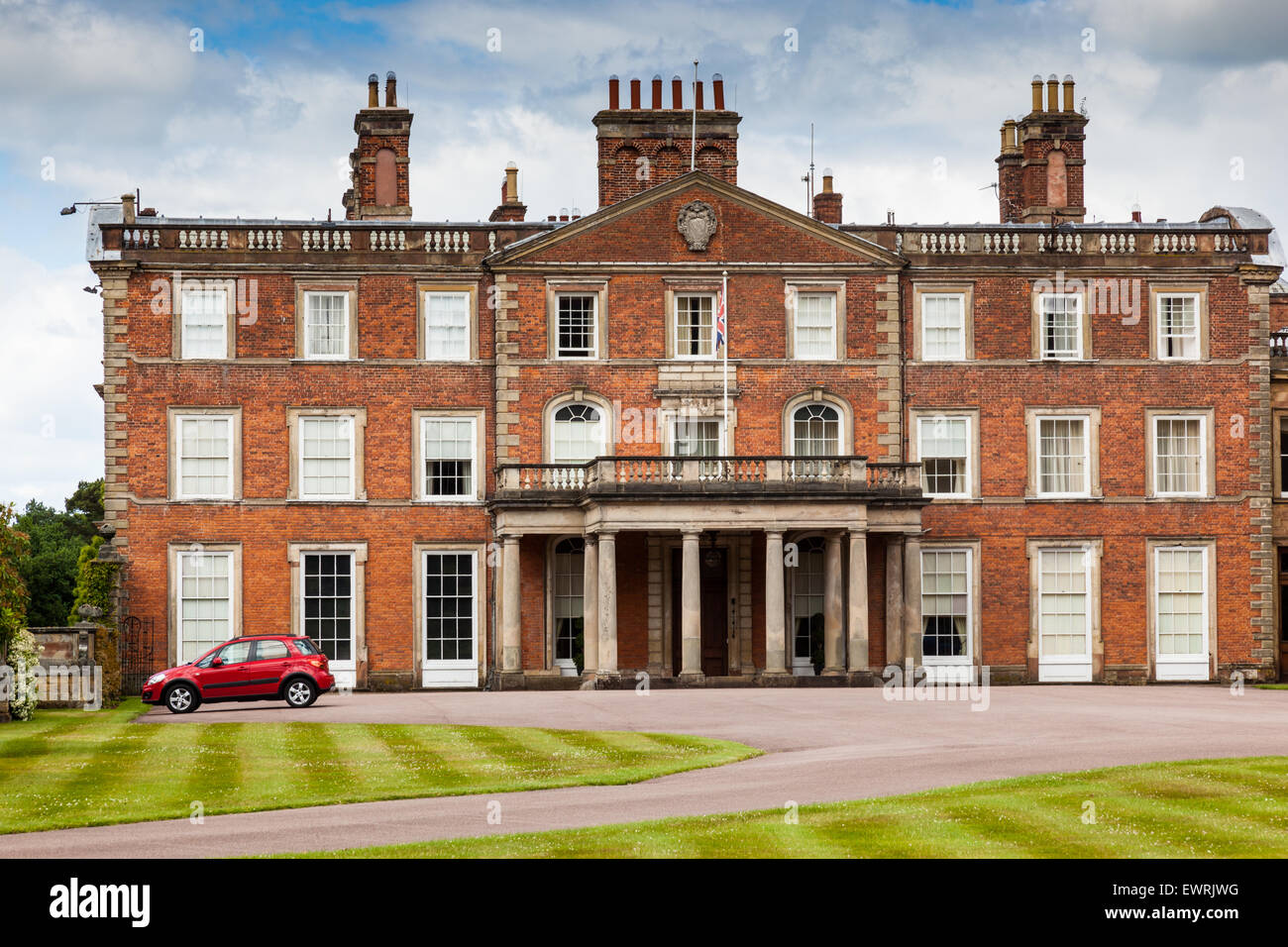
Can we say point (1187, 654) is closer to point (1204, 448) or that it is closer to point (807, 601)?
point (1204, 448)

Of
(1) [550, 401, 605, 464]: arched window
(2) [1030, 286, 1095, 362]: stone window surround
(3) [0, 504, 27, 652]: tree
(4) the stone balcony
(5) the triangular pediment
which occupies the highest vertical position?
(5) the triangular pediment

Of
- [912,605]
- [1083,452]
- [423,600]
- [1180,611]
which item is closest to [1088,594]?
[1180,611]

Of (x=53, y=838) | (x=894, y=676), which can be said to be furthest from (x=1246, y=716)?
(x=53, y=838)

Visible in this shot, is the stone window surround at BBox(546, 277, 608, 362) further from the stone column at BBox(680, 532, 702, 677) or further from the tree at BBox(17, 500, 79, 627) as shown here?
the tree at BBox(17, 500, 79, 627)

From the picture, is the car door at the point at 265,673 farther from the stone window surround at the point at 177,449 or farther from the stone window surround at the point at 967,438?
the stone window surround at the point at 967,438

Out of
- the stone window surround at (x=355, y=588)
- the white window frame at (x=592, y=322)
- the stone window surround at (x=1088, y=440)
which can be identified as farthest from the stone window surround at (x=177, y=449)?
the stone window surround at (x=1088, y=440)

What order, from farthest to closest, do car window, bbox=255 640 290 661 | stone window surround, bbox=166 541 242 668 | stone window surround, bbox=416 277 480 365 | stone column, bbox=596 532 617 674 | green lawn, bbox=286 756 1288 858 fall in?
1. stone window surround, bbox=416 277 480 365
2. stone window surround, bbox=166 541 242 668
3. stone column, bbox=596 532 617 674
4. car window, bbox=255 640 290 661
5. green lawn, bbox=286 756 1288 858

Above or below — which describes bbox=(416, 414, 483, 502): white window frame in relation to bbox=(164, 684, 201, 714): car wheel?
above

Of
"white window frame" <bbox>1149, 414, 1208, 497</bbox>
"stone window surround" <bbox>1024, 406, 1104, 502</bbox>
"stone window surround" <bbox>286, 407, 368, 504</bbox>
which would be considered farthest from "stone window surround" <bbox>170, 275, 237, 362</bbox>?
"white window frame" <bbox>1149, 414, 1208, 497</bbox>

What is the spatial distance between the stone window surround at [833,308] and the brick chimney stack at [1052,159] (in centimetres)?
743

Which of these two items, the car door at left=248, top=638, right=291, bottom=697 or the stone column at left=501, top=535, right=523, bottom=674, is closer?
the car door at left=248, top=638, right=291, bottom=697

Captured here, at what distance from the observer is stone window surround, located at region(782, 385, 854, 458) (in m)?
47.8

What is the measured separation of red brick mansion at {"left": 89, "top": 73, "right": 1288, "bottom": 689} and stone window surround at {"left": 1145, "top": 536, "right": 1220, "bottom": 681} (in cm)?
8
